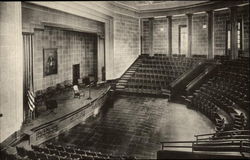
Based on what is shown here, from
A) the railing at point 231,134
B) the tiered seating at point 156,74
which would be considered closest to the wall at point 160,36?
the tiered seating at point 156,74

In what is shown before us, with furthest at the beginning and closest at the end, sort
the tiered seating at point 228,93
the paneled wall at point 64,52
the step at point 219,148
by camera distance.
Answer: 1. the paneled wall at point 64,52
2. the tiered seating at point 228,93
3. the step at point 219,148

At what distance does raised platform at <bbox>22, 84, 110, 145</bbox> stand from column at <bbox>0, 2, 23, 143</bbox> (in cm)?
80

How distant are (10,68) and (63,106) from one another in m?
5.18

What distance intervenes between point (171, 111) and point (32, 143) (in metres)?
8.80

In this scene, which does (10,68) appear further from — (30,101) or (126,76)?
(126,76)

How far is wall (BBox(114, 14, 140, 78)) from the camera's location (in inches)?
886

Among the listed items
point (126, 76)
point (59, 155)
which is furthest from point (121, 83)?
point (59, 155)

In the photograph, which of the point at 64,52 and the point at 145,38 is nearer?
the point at 64,52

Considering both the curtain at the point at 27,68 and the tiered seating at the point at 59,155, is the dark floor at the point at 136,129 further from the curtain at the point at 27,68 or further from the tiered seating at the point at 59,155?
the curtain at the point at 27,68

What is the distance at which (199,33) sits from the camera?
2489cm

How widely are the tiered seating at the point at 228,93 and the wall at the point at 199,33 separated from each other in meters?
3.39

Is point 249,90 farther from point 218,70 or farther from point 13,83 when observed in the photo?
point 13,83

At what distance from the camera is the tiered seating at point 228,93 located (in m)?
12.6

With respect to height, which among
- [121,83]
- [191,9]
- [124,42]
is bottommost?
[121,83]
